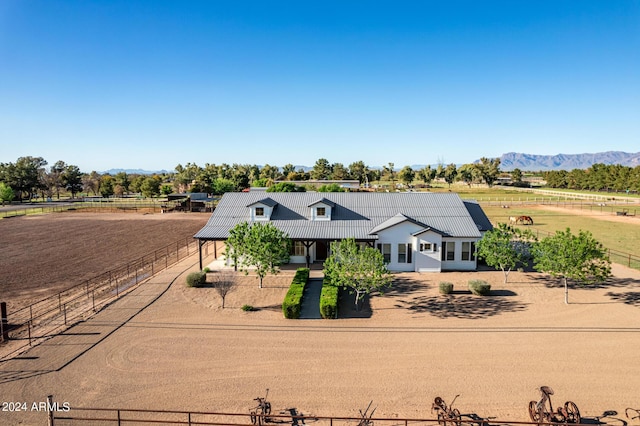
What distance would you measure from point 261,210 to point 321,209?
533 cm

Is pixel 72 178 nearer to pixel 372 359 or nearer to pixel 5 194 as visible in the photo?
pixel 5 194

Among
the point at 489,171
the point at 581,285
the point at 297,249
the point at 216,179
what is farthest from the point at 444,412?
the point at 489,171

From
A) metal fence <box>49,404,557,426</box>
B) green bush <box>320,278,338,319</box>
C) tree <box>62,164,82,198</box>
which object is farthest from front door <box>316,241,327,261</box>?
tree <box>62,164,82,198</box>

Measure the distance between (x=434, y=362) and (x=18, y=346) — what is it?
19214 mm

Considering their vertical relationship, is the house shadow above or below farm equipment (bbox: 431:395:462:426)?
above

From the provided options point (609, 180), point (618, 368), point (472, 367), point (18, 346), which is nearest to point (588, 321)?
point (618, 368)

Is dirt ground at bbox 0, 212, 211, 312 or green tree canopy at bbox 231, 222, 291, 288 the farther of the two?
dirt ground at bbox 0, 212, 211, 312

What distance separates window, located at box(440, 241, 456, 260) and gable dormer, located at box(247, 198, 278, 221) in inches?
593

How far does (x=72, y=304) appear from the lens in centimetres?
2369

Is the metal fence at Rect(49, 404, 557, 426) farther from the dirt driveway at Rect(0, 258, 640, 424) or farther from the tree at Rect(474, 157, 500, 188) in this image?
the tree at Rect(474, 157, 500, 188)

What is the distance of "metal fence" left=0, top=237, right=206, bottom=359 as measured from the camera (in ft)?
62.6

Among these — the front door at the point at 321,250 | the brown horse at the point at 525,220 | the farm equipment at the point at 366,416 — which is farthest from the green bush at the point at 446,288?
the brown horse at the point at 525,220

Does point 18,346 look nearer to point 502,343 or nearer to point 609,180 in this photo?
point 502,343

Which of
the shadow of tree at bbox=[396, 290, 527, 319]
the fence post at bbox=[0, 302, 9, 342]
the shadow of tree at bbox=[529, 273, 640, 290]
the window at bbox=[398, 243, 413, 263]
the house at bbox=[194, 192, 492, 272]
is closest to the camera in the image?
the fence post at bbox=[0, 302, 9, 342]
